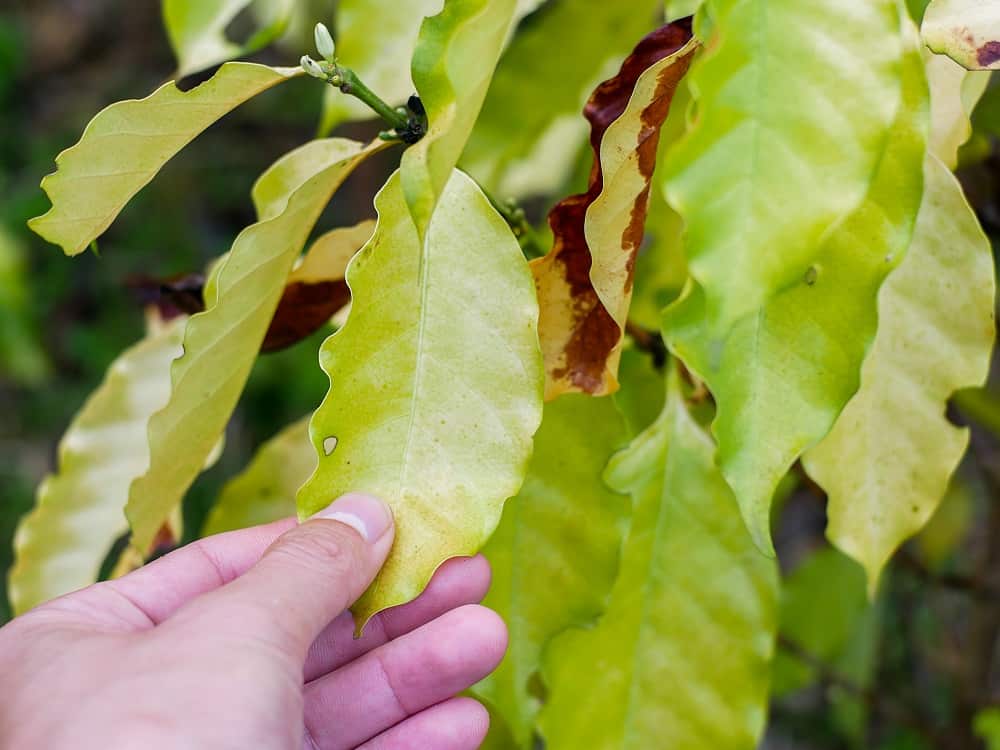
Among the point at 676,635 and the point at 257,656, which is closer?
the point at 257,656

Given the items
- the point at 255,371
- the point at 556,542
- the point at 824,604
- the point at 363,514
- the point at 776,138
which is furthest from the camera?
the point at 255,371

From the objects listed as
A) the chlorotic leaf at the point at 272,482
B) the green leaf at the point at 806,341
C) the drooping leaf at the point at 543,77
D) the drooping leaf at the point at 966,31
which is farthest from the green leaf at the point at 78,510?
the drooping leaf at the point at 966,31

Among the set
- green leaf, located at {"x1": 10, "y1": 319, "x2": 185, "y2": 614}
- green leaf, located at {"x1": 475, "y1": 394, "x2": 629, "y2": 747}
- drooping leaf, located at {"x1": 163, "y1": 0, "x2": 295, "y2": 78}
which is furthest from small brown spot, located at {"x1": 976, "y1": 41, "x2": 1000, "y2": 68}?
green leaf, located at {"x1": 10, "y1": 319, "x2": 185, "y2": 614}

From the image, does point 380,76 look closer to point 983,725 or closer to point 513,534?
point 513,534

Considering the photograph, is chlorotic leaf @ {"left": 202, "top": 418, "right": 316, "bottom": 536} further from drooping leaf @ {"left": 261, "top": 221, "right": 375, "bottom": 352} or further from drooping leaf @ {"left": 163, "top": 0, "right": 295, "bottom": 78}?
drooping leaf @ {"left": 163, "top": 0, "right": 295, "bottom": 78}

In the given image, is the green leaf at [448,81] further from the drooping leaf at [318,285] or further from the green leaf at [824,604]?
the green leaf at [824,604]

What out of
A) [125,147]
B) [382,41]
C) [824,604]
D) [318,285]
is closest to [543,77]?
[382,41]

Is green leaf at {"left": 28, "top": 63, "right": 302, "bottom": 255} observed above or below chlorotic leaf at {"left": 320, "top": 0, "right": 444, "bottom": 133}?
above

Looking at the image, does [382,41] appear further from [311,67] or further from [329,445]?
[329,445]
